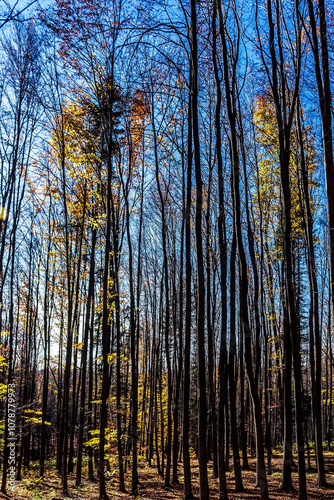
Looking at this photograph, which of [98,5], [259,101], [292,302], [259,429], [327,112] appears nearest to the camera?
[259,429]

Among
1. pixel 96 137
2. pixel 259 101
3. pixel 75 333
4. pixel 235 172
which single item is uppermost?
pixel 259 101

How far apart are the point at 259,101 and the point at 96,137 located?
535cm

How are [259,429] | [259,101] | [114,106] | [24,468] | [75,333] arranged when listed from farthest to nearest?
[24,468] < [75,333] < [259,101] < [114,106] < [259,429]

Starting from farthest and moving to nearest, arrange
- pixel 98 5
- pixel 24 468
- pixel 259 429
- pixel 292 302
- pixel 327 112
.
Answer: pixel 24 468, pixel 98 5, pixel 292 302, pixel 327 112, pixel 259 429

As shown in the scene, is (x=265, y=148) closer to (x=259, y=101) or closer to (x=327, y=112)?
(x=259, y=101)

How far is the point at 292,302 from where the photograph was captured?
6137mm

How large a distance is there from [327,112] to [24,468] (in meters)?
20.3

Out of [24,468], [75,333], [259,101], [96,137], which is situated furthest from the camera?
[24,468]

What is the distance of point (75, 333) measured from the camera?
13.8 m

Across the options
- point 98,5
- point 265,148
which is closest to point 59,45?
point 98,5

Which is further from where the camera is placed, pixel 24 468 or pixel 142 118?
pixel 24 468

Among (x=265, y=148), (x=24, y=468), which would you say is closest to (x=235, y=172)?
(x=265, y=148)

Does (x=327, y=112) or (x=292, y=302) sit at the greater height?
(x=327, y=112)

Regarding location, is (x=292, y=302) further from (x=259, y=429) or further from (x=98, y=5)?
(x=98, y=5)
